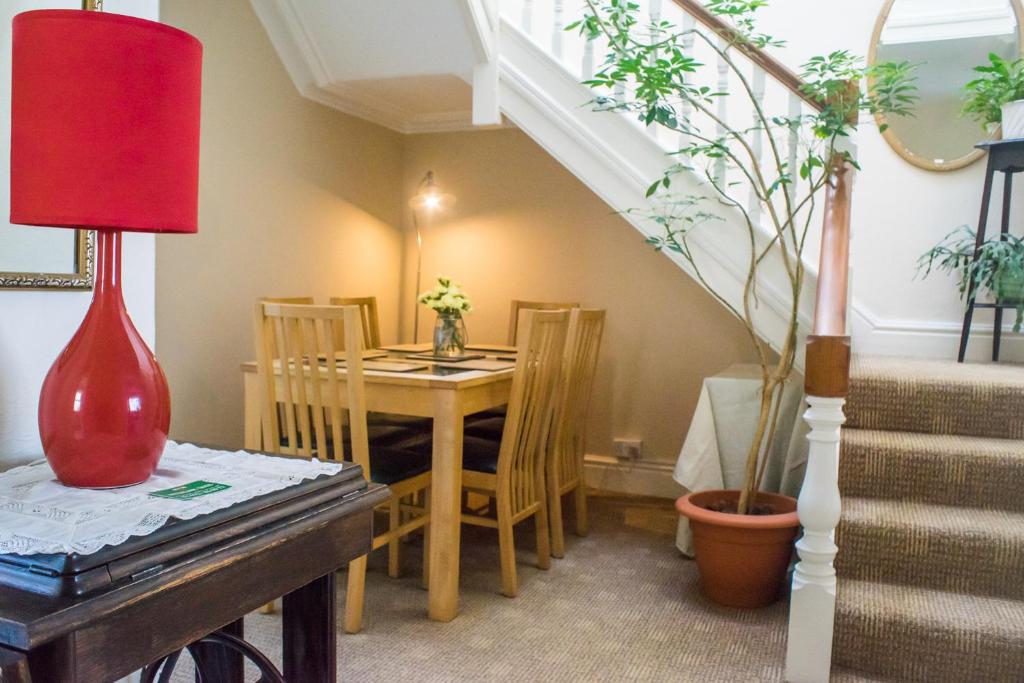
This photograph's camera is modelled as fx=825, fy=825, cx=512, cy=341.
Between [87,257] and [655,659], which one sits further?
[655,659]

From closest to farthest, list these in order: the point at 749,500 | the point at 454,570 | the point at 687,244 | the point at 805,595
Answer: the point at 805,595 < the point at 454,570 < the point at 749,500 < the point at 687,244

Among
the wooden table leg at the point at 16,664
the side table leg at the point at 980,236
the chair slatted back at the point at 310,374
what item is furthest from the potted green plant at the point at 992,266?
the wooden table leg at the point at 16,664

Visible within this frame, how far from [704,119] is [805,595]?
2457 mm

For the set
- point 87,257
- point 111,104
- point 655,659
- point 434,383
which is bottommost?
point 655,659

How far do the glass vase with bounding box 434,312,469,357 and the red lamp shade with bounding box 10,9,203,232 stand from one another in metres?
2.33

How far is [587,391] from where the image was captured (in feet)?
11.7

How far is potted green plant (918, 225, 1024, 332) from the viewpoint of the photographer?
3.24 meters

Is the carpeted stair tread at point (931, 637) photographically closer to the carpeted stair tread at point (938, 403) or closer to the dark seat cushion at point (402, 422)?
the carpeted stair tread at point (938, 403)

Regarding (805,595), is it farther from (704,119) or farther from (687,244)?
(704,119)

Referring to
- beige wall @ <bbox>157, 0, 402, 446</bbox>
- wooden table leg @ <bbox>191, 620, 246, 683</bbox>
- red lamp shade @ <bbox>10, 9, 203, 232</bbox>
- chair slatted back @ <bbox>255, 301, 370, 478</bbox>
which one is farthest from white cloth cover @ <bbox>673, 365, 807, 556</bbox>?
red lamp shade @ <bbox>10, 9, 203, 232</bbox>

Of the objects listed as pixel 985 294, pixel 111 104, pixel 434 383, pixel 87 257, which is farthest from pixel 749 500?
pixel 111 104

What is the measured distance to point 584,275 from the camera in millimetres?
4312

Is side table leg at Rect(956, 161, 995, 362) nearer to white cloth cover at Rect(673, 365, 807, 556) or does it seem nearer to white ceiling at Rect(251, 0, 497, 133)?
Result: white cloth cover at Rect(673, 365, 807, 556)

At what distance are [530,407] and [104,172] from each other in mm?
2020
